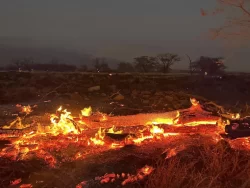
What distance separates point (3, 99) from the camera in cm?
1501

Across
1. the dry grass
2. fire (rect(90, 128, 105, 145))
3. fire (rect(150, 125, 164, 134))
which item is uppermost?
fire (rect(150, 125, 164, 134))

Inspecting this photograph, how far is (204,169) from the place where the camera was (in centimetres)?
616

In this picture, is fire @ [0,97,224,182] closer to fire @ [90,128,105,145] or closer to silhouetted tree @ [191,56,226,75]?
fire @ [90,128,105,145]

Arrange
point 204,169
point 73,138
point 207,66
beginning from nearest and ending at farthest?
point 204,169 → point 73,138 → point 207,66

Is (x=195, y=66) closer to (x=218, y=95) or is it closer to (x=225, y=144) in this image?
(x=218, y=95)

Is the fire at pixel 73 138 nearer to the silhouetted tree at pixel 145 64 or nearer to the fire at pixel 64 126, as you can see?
the fire at pixel 64 126

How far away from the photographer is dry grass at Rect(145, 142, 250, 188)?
537 centimetres

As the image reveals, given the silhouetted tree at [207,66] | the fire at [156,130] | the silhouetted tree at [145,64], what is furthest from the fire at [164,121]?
the silhouetted tree at [145,64]

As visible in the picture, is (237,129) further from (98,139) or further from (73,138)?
(73,138)

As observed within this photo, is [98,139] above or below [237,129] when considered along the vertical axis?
below

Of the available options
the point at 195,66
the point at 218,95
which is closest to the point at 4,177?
the point at 218,95

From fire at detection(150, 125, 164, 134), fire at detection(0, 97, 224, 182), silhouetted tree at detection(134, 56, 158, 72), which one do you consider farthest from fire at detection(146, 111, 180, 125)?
silhouetted tree at detection(134, 56, 158, 72)

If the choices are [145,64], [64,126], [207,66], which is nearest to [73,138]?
[64,126]

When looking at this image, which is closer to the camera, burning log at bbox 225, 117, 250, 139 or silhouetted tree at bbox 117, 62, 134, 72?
burning log at bbox 225, 117, 250, 139
